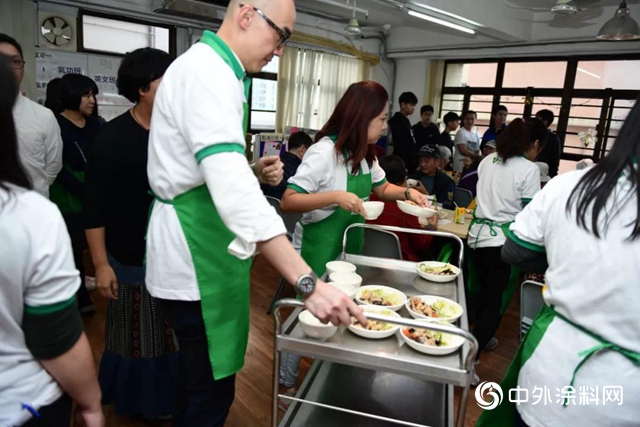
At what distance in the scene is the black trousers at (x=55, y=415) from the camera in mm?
774

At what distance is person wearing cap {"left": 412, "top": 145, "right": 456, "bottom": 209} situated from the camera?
375cm

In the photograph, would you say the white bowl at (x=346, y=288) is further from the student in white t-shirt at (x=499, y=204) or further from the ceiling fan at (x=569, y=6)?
the ceiling fan at (x=569, y=6)

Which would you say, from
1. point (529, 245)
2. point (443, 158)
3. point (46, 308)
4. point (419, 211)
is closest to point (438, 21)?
point (443, 158)

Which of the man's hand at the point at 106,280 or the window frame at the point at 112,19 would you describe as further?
the window frame at the point at 112,19

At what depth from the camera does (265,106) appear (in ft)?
22.0

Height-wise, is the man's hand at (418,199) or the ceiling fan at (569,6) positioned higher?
the ceiling fan at (569,6)

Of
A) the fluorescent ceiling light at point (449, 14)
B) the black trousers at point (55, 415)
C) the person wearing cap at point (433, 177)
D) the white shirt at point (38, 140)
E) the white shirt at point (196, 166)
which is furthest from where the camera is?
the fluorescent ceiling light at point (449, 14)

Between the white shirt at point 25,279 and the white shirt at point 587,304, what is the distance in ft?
3.33

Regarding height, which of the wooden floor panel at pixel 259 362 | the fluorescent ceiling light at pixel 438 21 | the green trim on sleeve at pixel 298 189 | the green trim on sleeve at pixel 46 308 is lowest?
the wooden floor panel at pixel 259 362

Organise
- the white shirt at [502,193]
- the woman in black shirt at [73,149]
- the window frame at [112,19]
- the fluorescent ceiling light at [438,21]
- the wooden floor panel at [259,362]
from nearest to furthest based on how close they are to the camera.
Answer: the wooden floor panel at [259,362] → the white shirt at [502,193] → the woman in black shirt at [73,149] → the window frame at [112,19] → the fluorescent ceiling light at [438,21]

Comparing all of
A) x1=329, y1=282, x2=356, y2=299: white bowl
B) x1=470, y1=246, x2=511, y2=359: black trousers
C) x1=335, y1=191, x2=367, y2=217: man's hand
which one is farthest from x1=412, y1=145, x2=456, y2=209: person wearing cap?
x1=329, y1=282, x2=356, y2=299: white bowl

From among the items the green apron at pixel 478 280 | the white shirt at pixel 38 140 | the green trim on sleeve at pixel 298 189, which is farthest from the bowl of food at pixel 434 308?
the white shirt at pixel 38 140

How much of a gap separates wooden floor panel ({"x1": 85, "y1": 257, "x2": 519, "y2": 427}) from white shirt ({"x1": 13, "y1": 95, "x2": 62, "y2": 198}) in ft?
3.19

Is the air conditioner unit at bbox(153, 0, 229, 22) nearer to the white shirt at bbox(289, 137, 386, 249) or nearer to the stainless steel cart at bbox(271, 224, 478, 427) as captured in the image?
the white shirt at bbox(289, 137, 386, 249)
